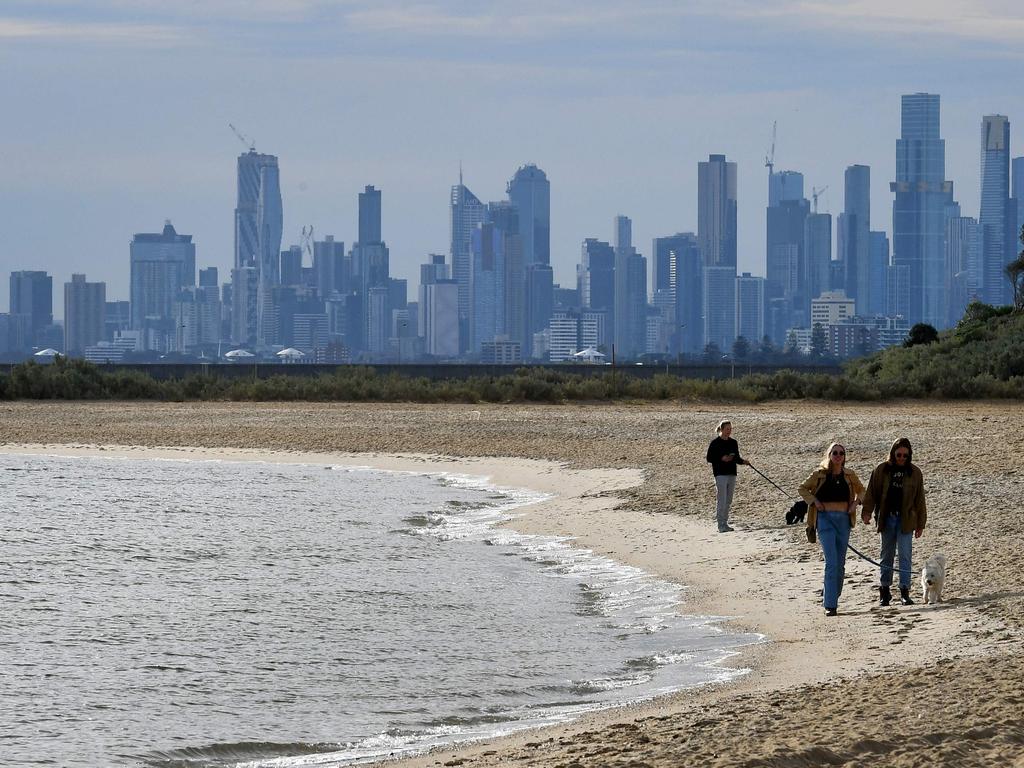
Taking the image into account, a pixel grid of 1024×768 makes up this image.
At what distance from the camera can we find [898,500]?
38.0ft

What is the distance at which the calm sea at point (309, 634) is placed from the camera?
982 cm

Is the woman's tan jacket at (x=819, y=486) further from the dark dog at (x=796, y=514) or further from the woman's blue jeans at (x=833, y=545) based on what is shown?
the dark dog at (x=796, y=514)

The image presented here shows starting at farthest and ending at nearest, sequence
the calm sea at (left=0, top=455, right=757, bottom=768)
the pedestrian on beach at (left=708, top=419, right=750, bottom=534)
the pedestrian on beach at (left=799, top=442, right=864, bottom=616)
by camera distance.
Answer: the pedestrian on beach at (left=708, top=419, right=750, bottom=534)
the pedestrian on beach at (left=799, top=442, right=864, bottom=616)
the calm sea at (left=0, top=455, right=757, bottom=768)

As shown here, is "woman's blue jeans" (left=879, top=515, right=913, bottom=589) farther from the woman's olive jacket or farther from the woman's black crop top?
the woman's black crop top

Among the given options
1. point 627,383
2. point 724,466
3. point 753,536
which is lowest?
point 753,536

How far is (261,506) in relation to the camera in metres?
22.8

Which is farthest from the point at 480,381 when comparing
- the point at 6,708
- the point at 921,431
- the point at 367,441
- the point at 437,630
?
the point at 6,708

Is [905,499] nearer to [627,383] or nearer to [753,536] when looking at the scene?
→ [753,536]

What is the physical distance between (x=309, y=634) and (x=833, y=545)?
4439mm

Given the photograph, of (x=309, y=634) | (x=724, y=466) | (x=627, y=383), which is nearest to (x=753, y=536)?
(x=724, y=466)

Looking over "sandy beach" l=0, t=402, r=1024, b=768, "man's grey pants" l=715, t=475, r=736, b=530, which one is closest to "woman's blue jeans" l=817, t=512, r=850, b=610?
"sandy beach" l=0, t=402, r=1024, b=768

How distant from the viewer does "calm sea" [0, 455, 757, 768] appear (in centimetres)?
982

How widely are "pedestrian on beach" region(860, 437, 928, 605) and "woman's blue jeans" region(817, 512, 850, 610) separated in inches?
7.3

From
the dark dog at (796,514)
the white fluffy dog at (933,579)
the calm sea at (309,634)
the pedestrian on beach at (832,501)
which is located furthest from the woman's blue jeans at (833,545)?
the dark dog at (796,514)
